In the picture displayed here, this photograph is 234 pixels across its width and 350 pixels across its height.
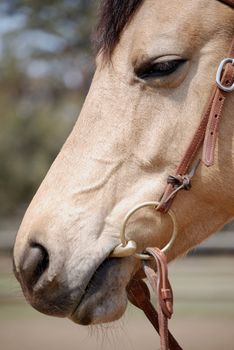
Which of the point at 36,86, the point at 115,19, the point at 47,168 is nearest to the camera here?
the point at 115,19

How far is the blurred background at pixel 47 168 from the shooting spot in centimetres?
740

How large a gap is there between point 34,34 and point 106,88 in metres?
13.8

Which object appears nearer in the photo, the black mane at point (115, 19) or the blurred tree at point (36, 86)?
the black mane at point (115, 19)

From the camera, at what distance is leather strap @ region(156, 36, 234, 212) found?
8.16 feet

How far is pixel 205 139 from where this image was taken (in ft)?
8.20

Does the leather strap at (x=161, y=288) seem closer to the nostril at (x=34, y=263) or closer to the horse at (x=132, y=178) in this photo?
the horse at (x=132, y=178)

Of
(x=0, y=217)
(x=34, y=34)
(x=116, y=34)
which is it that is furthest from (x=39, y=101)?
(x=116, y=34)

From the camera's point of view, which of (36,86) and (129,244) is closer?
(129,244)

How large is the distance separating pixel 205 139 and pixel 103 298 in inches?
24.5

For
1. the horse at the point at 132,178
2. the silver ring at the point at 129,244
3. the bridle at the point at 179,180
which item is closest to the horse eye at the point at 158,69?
the horse at the point at 132,178

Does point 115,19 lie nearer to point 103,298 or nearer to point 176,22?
point 176,22

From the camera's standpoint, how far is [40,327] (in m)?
8.16

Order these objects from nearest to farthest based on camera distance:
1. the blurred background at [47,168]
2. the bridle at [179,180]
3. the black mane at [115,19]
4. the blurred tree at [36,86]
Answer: the bridle at [179,180] → the black mane at [115,19] → the blurred background at [47,168] → the blurred tree at [36,86]

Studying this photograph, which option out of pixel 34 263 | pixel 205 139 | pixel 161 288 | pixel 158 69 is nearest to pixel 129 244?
pixel 161 288
